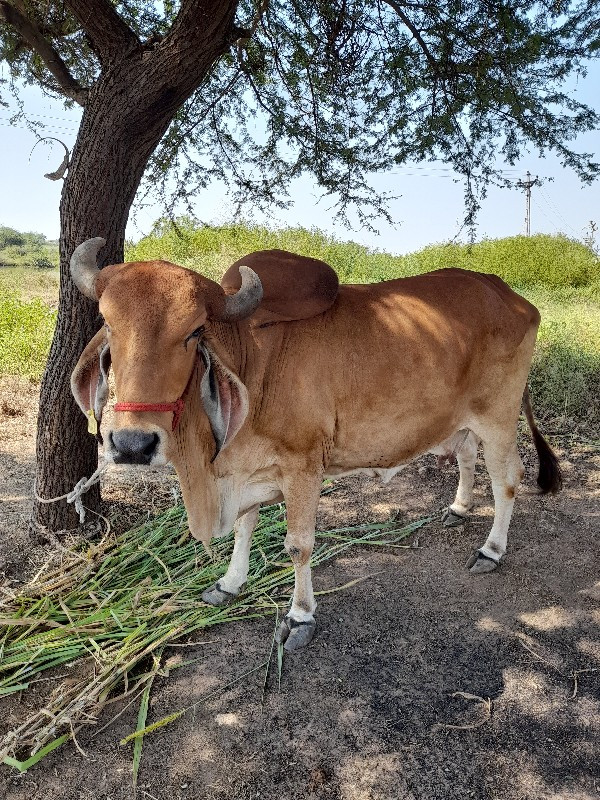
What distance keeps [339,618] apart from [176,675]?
2.84 ft

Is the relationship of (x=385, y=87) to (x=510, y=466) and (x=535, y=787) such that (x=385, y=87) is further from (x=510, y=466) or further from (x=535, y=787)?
(x=535, y=787)

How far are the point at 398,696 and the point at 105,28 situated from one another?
382 centimetres

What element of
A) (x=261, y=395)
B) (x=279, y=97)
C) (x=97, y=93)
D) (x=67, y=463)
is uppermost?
(x=279, y=97)

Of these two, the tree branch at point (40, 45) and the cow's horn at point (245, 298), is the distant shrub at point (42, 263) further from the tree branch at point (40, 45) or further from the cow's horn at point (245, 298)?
the cow's horn at point (245, 298)

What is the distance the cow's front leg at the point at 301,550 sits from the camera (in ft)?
9.57

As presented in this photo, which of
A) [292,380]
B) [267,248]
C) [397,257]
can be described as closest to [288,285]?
[292,380]

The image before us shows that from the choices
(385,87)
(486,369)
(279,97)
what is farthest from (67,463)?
(385,87)

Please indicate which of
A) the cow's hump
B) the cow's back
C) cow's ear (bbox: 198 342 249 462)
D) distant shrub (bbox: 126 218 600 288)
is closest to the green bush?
distant shrub (bbox: 126 218 600 288)

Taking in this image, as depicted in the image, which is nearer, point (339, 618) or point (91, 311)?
point (339, 618)

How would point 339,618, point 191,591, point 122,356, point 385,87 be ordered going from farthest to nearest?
1. point 385,87
2. point 191,591
3. point 339,618
4. point 122,356

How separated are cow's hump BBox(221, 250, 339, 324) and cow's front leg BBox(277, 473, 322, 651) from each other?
2.49 ft

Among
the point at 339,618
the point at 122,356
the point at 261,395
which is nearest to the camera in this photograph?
the point at 122,356

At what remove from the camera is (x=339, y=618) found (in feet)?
10.7

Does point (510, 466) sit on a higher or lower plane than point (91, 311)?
lower
